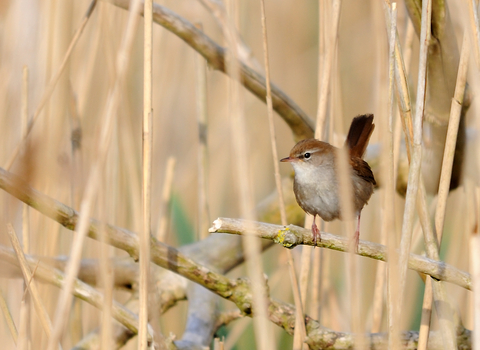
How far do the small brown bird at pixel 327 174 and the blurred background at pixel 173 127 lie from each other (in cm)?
10

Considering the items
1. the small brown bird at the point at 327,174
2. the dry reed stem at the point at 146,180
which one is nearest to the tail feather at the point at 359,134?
the small brown bird at the point at 327,174

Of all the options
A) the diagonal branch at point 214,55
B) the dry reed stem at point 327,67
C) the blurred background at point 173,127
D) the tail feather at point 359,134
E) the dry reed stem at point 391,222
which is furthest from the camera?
the tail feather at point 359,134

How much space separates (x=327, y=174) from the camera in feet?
7.23

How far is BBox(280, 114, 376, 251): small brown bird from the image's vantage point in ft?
6.93

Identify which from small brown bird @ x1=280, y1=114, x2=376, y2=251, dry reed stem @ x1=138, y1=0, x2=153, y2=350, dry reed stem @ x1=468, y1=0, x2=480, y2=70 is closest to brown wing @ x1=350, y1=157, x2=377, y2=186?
small brown bird @ x1=280, y1=114, x2=376, y2=251

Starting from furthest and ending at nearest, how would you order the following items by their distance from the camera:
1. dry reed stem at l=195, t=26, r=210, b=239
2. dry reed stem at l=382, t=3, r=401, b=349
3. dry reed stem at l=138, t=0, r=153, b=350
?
1. dry reed stem at l=195, t=26, r=210, b=239
2. dry reed stem at l=138, t=0, r=153, b=350
3. dry reed stem at l=382, t=3, r=401, b=349

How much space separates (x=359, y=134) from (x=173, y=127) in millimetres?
1769

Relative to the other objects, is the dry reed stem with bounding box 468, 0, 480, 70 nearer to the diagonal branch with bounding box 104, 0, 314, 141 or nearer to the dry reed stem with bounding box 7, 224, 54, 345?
the diagonal branch with bounding box 104, 0, 314, 141

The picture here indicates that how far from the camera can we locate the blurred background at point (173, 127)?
1.94 meters

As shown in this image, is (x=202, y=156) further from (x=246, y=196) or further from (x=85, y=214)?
(x=85, y=214)

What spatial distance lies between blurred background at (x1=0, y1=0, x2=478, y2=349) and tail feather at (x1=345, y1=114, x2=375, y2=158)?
6 cm

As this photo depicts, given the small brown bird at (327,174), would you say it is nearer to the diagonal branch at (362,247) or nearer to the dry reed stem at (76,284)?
the diagonal branch at (362,247)

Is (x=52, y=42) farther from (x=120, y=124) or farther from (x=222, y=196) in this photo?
(x=222, y=196)

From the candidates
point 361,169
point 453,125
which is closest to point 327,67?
point 453,125
